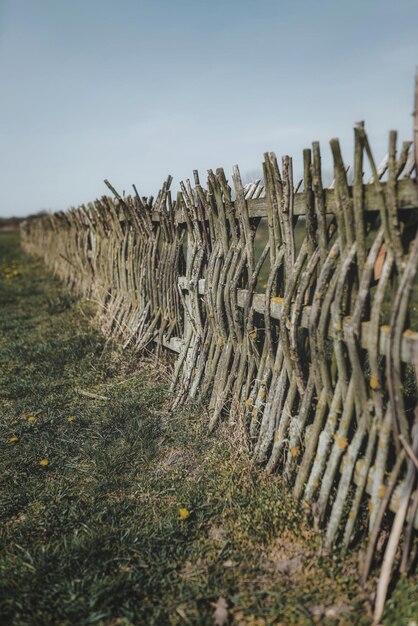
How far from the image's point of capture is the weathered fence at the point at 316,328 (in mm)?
2137

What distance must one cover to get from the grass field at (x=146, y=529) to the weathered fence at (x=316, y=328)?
0.65 ft

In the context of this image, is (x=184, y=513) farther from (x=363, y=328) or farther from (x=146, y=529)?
(x=363, y=328)

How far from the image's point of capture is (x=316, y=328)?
2.60 meters

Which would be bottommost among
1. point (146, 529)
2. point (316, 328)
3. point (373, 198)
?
point (146, 529)

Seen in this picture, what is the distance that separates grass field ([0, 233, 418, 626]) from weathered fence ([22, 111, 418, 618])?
20 centimetres

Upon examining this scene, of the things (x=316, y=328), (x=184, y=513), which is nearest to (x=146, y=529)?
(x=184, y=513)

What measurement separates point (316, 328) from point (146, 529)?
149 centimetres

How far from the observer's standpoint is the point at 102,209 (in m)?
6.85

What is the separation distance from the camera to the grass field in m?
2.13

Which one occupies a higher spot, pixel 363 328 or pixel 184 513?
pixel 363 328

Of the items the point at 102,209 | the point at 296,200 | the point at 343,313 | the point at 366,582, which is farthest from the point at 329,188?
the point at 102,209

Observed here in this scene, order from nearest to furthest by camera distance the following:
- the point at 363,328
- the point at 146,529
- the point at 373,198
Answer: the point at 373,198 → the point at 363,328 → the point at 146,529

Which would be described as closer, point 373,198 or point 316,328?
point 373,198

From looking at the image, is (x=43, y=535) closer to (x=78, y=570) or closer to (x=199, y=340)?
(x=78, y=570)
